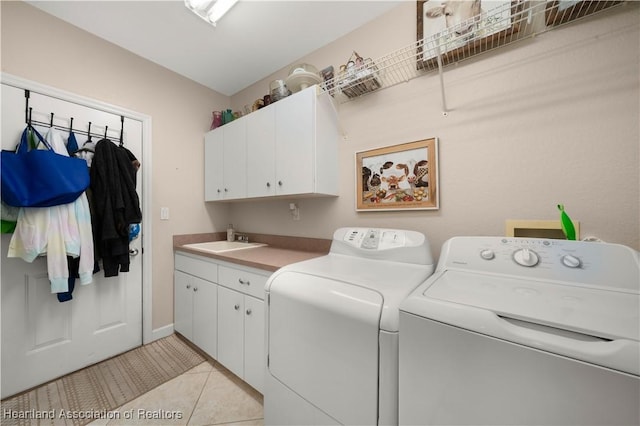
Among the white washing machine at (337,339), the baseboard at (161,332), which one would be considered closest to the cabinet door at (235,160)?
the white washing machine at (337,339)

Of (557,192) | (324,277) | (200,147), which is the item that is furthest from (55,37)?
(557,192)

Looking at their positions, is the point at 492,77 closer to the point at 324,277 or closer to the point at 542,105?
the point at 542,105

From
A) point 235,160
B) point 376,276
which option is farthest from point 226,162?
point 376,276

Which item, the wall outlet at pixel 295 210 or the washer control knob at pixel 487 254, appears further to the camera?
the wall outlet at pixel 295 210

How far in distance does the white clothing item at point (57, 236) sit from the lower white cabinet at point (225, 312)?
0.67 metres

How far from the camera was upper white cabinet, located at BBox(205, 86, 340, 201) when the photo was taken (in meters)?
1.62

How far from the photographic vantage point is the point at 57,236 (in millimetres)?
1431

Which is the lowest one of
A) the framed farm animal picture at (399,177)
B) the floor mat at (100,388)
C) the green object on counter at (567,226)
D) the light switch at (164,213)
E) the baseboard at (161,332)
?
the floor mat at (100,388)

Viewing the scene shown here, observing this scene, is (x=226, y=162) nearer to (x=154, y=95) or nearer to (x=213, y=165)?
(x=213, y=165)

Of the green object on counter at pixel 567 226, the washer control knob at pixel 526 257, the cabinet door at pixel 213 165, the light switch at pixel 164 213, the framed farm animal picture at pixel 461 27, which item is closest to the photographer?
the washer control knob at pixel 526 257

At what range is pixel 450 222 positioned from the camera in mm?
1362

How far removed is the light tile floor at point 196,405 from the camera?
1.31 meters

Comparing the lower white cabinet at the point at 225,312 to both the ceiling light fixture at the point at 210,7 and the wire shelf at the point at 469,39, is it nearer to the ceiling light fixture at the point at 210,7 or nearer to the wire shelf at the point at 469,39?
the wire shelf at the point at 469,39

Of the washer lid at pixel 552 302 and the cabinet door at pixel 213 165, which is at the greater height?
the cabinet door at pixel 213 165
